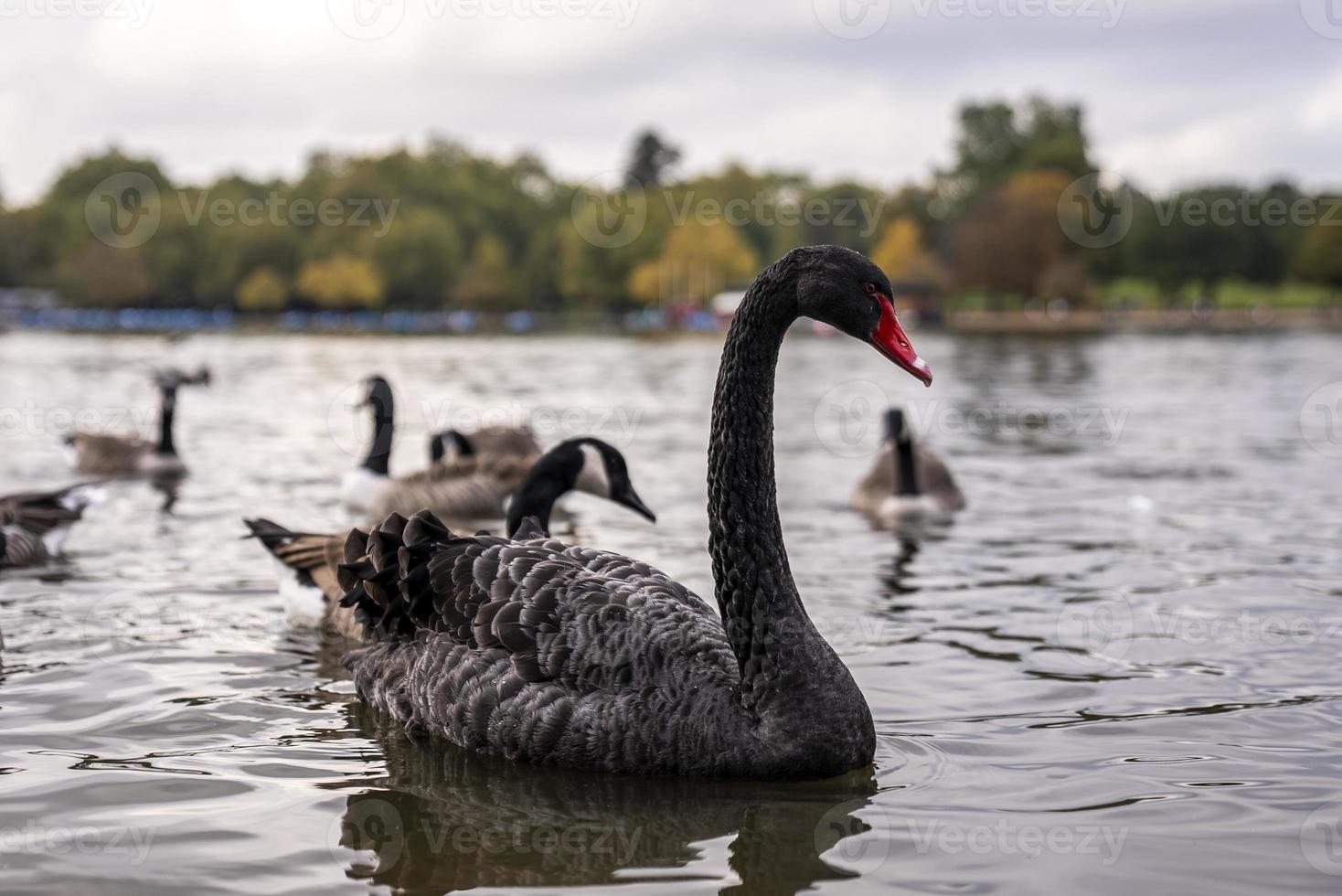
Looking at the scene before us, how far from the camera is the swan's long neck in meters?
5.09

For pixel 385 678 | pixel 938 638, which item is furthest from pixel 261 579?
pixel 938 638

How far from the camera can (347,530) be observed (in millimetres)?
6992

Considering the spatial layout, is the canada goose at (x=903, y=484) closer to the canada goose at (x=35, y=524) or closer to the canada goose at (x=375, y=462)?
Answer: the canada goose at (x=375, y=462)

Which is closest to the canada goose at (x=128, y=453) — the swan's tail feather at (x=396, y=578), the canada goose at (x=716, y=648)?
the swan's tail feather at (x=396, y=578)

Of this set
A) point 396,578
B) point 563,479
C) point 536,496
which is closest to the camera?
point 396,578

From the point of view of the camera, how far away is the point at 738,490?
203 inches

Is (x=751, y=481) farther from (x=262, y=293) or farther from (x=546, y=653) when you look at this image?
(x=262, y=293)

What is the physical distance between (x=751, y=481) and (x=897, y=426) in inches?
307

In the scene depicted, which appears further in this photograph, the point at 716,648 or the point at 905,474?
the point at 905,474

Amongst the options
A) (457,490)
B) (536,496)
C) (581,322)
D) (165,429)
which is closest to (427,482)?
(457,490)

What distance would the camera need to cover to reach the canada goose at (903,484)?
12125 mm

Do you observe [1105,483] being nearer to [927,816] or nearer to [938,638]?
[938,638]

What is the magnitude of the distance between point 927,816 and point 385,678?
93.1 inches

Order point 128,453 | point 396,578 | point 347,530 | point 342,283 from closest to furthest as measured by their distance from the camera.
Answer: point 396,578 < point 347,530 < point 128,453 < point 342,283
